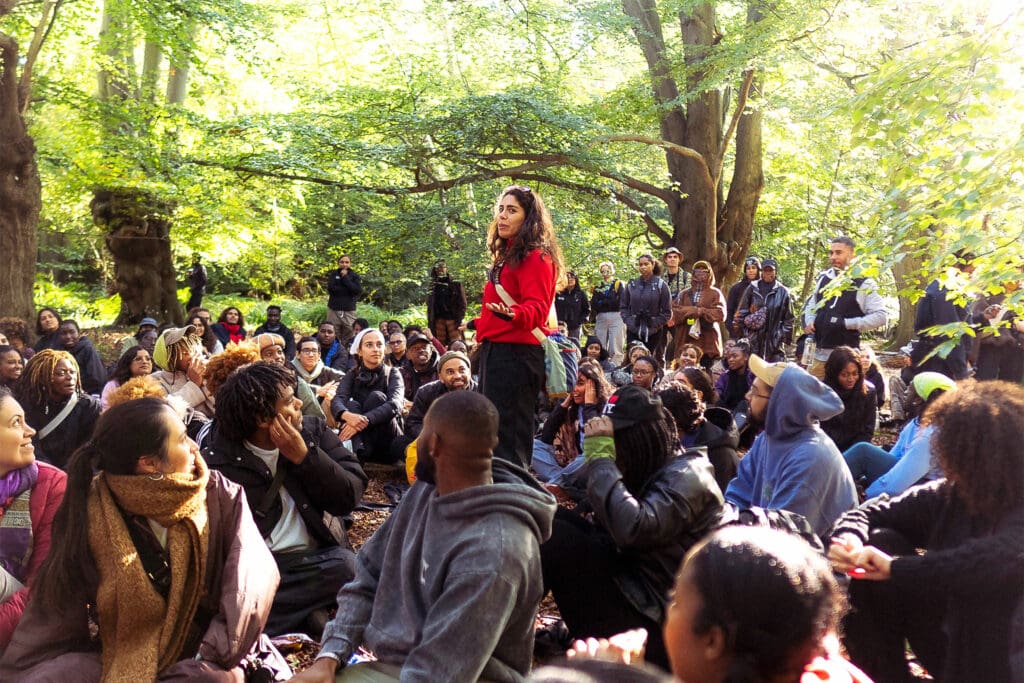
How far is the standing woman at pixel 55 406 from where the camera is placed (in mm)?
4816

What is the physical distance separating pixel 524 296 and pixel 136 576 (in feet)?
7.67

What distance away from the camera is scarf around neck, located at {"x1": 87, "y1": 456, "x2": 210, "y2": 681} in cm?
266

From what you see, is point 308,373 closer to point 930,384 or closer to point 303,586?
point 303,586

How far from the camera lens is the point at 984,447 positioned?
8.80ft

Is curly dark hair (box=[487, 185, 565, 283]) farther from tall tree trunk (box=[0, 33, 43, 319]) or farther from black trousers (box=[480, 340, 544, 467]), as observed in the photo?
tall tree trunk (box=[0, 33, 43, 319])

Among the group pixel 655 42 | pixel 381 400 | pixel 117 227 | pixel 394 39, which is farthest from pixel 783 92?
pixel 117 227

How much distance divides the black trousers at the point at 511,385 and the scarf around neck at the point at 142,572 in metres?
1.93

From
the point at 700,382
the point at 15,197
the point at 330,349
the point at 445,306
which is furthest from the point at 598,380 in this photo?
the point at 15,197

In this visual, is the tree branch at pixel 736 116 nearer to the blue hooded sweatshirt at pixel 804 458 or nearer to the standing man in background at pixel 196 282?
the blue hooded sweatshirt at pixel 804 458

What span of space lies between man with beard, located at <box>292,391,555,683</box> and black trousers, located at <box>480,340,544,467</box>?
1.83 m

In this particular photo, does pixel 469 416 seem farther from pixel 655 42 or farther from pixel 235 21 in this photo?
pixel 655 42

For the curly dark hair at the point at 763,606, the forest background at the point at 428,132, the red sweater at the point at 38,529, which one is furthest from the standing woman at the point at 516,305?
the forest background at the point at 428,132

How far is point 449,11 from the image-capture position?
44.1ft

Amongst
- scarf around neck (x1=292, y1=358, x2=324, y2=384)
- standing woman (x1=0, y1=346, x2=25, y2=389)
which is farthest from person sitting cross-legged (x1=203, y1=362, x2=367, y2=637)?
scarf around neck (x1=292, y1=358, x2=324, y2=384)
